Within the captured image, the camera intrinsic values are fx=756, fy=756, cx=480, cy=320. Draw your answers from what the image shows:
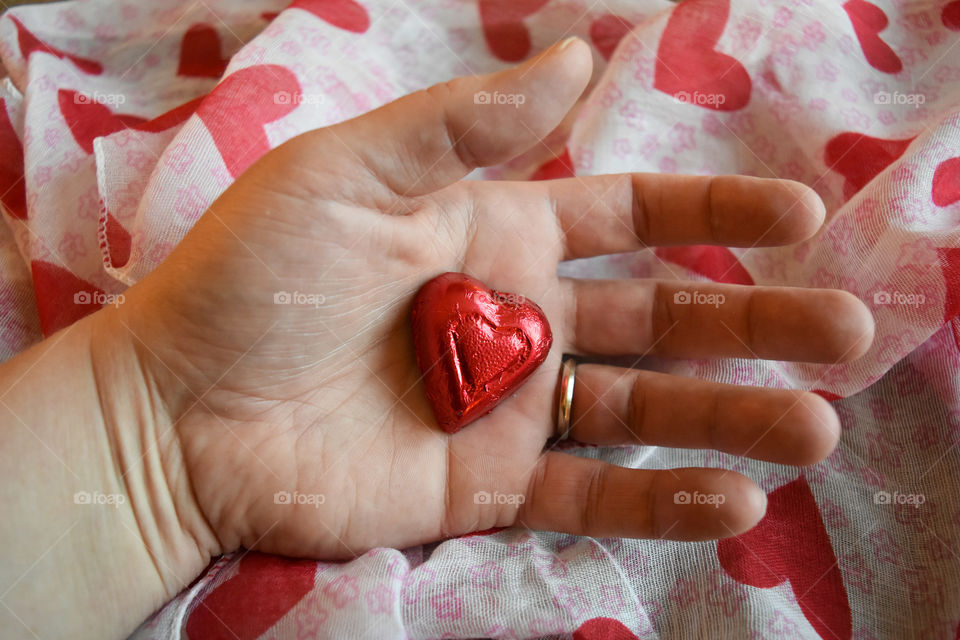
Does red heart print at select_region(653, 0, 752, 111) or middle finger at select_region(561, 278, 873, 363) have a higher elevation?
red heart print at select_region(653, 0, 752, 111)

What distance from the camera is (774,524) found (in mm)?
1109

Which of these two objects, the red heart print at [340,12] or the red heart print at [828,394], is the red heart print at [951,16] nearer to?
the red heart print at [828,394]

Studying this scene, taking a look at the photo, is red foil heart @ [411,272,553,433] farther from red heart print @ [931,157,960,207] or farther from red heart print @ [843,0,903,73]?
red heart print @ [843,0,903,73]

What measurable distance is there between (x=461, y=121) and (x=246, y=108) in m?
0.50

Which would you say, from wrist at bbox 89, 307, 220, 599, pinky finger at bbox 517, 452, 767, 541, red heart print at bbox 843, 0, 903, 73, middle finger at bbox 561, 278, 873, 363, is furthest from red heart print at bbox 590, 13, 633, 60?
wrist at bbox 89, 307, 220, 599

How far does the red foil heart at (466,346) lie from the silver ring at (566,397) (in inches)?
3.1

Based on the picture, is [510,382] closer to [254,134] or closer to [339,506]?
[339,506]

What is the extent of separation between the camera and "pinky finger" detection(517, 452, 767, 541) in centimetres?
96

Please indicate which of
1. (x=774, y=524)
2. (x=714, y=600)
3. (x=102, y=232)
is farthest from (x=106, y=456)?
(x=774, y=524)

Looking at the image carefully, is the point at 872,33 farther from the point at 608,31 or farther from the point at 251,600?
the point at 251,600

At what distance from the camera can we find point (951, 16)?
1351 millimetres

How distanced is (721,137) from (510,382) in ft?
2.13

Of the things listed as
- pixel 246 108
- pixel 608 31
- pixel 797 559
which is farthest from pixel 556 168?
pixel 797 559

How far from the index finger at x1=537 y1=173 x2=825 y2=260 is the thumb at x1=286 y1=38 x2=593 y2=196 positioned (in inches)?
10.5
